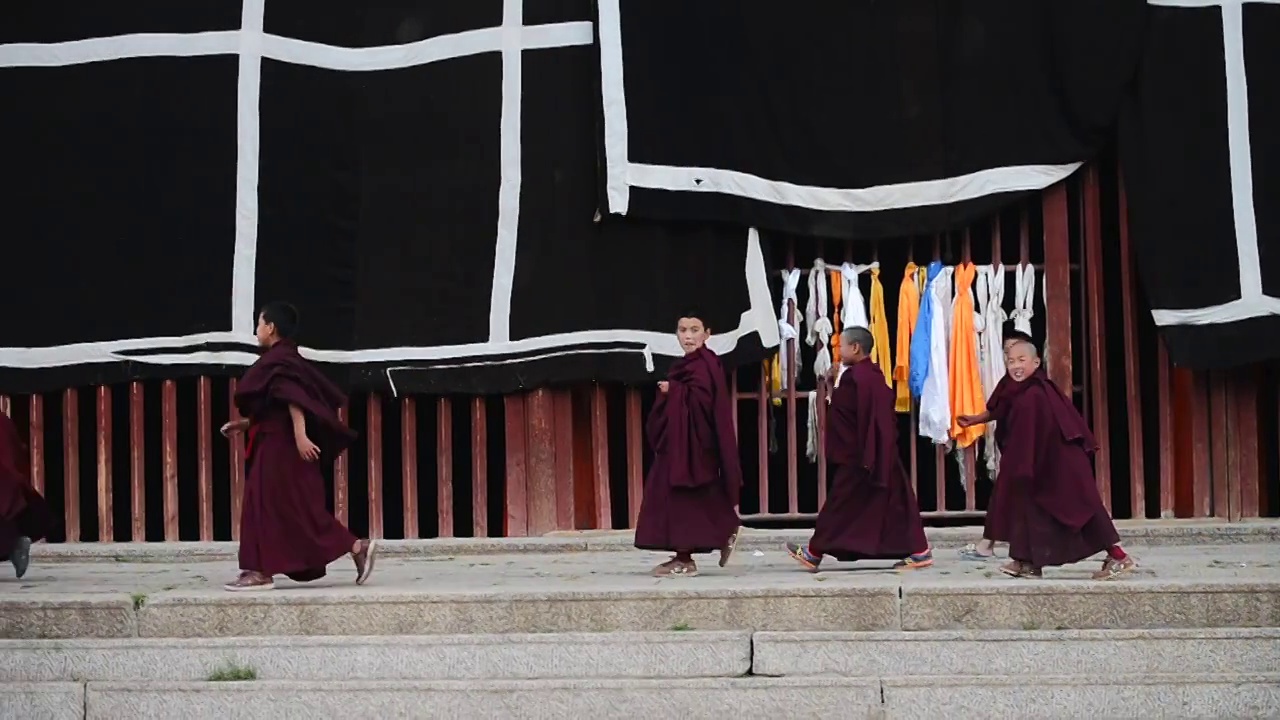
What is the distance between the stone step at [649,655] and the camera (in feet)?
25.6

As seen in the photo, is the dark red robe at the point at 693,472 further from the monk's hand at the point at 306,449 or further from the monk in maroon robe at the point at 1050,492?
the monk's hand at the point at 306,449

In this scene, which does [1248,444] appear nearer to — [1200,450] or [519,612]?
[1200,450]

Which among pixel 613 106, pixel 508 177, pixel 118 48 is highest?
pixel 118 48

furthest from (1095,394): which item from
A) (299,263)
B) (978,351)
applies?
(299,263)

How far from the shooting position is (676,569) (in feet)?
32.3

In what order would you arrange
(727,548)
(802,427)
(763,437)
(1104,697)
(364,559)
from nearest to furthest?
(1104,697)
(364,559)
(727,548)
(763,437)
(802,427)

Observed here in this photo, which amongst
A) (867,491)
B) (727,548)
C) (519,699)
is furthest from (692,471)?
(519,699)

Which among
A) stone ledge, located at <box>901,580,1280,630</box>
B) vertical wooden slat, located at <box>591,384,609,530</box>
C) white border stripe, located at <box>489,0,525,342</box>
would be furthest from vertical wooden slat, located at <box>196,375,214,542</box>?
stone ledge, located at <box>901,580,1280,630</box>

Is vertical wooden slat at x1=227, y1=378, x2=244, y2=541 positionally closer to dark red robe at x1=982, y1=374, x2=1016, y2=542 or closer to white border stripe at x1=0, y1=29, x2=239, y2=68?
white border stripe at x1=0, y1=29, x2=239, y2=68

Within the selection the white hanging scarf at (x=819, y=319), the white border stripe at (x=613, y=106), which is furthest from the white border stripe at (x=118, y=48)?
the white hanging scarf at (x=819, y=319)

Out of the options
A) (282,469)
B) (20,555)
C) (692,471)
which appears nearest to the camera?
(282,469)

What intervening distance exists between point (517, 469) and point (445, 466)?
0.43 metres

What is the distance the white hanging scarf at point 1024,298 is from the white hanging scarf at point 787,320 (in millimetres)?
1287

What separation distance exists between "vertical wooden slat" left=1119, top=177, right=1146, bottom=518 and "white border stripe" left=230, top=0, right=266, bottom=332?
16.8 ft
